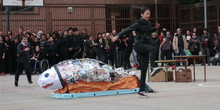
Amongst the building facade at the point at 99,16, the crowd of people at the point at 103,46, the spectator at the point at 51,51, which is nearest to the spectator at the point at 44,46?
the crowd of people at the point at 103,46

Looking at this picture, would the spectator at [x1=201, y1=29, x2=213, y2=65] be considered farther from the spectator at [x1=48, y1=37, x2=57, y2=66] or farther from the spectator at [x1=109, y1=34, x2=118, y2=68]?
the spectator at [x1=48, y1=37, x2=57, y2=66]

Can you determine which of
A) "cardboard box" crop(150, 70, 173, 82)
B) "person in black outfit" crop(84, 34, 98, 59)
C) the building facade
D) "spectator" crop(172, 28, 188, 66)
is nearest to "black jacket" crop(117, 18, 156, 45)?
"cardboard box" crop(150, 70, 173, 82)

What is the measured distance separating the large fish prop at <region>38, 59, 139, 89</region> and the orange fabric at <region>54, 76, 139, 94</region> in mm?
95

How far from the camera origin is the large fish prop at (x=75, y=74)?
10836 millimetres

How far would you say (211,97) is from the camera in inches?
400

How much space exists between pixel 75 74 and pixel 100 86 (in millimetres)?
716

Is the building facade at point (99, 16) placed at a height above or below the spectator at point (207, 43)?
above

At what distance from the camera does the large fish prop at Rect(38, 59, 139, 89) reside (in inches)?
427

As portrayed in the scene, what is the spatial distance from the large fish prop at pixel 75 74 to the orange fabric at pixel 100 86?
0.10 metres

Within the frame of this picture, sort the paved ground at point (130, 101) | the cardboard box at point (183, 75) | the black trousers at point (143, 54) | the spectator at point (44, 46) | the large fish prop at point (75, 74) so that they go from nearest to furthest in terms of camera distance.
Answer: the paved ground at point (130, 101) → the black trousers at point (143, 54) → the large fish prop at point (75, 74) → the cardboard box at point (183, 75) → the spectator at point (44, 46)

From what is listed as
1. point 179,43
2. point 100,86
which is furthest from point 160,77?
point 179,43

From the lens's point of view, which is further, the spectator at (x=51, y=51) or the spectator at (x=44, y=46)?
the spectator at (x=51, y=51)

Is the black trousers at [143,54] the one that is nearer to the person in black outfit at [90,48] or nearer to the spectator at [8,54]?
the person in black outfit at [90,48]

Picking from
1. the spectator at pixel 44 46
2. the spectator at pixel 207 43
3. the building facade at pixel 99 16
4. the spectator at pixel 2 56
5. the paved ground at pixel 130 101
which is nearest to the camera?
the paved ground at pixel 130 101
